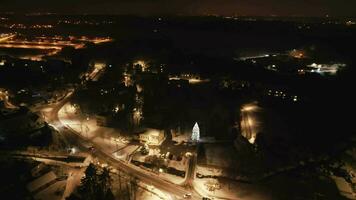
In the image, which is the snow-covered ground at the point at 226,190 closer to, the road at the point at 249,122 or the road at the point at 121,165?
the road at the point at 121,165

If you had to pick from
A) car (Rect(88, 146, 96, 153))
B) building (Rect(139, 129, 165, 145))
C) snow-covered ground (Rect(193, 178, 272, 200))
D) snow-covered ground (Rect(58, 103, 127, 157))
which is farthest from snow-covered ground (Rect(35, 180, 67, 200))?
snow-covered ground (Rect(193, 178, 272, 200))

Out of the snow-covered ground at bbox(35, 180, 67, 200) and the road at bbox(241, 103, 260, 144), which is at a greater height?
the road at bbox(241, 103, 260, 144)

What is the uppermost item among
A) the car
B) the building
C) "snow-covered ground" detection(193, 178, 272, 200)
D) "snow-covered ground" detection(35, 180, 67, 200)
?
the building

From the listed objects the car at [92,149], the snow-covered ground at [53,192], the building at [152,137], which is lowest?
the snow-covered ground at [53,192]

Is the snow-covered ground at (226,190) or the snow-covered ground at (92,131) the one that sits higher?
the snow-covered ground at (92,131)

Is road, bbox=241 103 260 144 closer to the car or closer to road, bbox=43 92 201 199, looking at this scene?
road, bbox=43 92 201 199

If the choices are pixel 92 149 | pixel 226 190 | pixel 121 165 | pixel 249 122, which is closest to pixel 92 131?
pixel 92 149

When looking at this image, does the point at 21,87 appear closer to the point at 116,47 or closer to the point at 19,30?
the point at 116,47

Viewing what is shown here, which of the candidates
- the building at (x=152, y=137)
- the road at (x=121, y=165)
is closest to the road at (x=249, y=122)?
the building at (x=152, y=137)

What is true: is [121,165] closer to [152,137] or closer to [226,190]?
[152,137]
